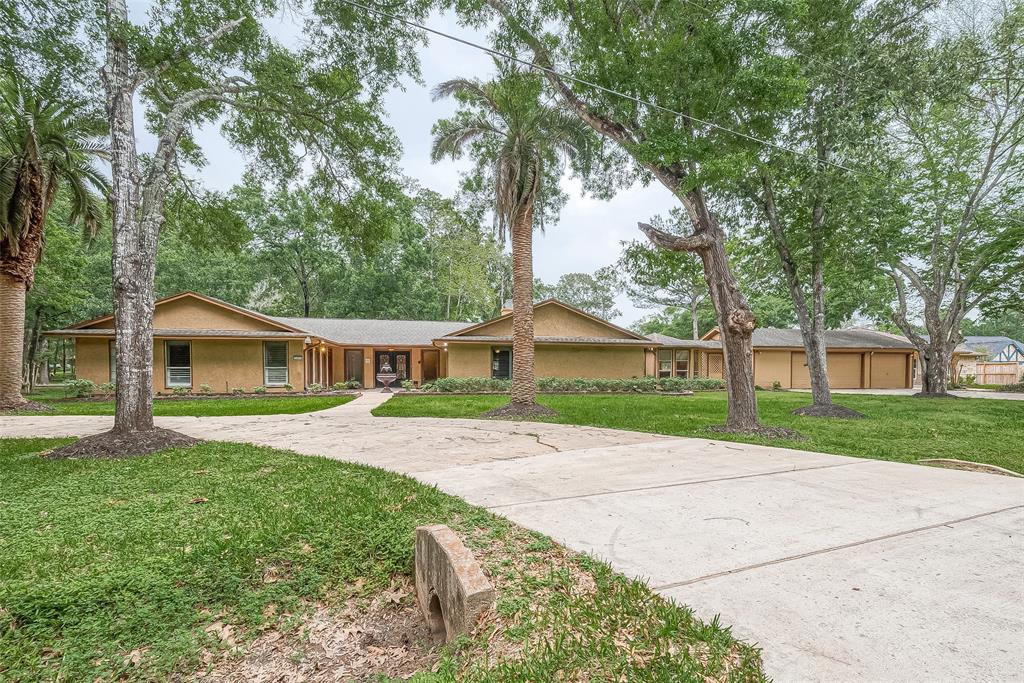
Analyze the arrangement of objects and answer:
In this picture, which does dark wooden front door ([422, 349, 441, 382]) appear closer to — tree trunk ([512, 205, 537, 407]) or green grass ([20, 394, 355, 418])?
green grass ([20, 394, 355, 418])

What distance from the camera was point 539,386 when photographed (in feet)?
59.4

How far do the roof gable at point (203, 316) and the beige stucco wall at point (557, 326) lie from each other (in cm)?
765

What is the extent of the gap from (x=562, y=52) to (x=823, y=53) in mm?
5307

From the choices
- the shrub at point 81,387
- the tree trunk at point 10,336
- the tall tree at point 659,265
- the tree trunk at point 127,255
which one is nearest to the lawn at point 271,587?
the tree trunk at point 127,255

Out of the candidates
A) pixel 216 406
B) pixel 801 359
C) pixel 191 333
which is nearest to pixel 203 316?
pixel 191 333

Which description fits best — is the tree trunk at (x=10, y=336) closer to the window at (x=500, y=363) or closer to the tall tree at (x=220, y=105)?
the tall tree at (x=220, y=105)

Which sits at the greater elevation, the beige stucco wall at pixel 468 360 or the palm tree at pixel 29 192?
the palm tree at pixel 29 192

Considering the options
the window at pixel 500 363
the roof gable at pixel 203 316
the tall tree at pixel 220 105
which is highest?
the tall tree at pixel 220 105

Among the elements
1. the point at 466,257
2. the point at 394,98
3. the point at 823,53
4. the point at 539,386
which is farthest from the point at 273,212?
Answer: the point at 823,53

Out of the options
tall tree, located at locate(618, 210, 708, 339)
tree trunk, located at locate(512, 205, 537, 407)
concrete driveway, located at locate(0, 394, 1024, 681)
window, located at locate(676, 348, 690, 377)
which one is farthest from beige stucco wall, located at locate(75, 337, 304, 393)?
window, located at locate(676, 348, 690, 377)

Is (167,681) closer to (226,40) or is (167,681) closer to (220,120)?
(226,40)

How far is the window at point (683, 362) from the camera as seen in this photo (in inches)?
955

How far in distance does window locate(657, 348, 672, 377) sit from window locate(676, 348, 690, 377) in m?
0.53

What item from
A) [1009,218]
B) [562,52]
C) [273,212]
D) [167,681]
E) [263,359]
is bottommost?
[167,681]
